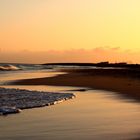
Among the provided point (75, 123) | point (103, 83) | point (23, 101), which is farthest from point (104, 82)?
point (75, 123)

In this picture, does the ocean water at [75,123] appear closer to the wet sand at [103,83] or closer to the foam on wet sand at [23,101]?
the foam on wet sand at [23,101]

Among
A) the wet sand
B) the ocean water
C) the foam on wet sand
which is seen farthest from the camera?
the wet sand

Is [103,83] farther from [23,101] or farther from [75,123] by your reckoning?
[75,123]

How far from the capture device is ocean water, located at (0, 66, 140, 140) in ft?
39.3

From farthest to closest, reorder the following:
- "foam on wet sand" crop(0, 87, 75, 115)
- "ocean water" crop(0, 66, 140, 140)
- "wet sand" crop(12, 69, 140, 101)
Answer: "wet sand" crop(12, 69, 140, 101) → "foam on wet sand" crop(0, 87, 75, 115) → "ocean water" crop(0, 66, 140, 140)

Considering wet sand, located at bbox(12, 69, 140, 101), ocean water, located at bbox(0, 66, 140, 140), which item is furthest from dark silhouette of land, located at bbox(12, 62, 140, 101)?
ocean water, located at bbox(0, 66, 140, 140)

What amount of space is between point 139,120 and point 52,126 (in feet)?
9.00

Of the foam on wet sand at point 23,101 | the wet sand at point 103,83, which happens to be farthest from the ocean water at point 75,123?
the wet sand at point 103,83

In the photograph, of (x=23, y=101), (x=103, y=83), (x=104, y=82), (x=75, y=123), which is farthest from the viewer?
(x=104, y=82)

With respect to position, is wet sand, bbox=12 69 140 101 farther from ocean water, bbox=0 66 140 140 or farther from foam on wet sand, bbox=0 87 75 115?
ocean water, bbox=0 66 140 140

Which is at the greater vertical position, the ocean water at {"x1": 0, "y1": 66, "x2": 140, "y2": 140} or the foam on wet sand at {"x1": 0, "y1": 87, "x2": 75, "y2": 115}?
the foam on wet sand at {"x1": 0, "y1": 87, "x2": 75, "y2": 115}

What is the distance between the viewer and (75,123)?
14.0 metres

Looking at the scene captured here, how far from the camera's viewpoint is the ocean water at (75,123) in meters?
12.0

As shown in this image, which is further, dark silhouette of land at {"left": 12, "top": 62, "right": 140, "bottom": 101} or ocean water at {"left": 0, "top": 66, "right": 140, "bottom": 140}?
dark silhouette of land at {"left": 12, "top": 62, "right": 140, "bottom": 101}
